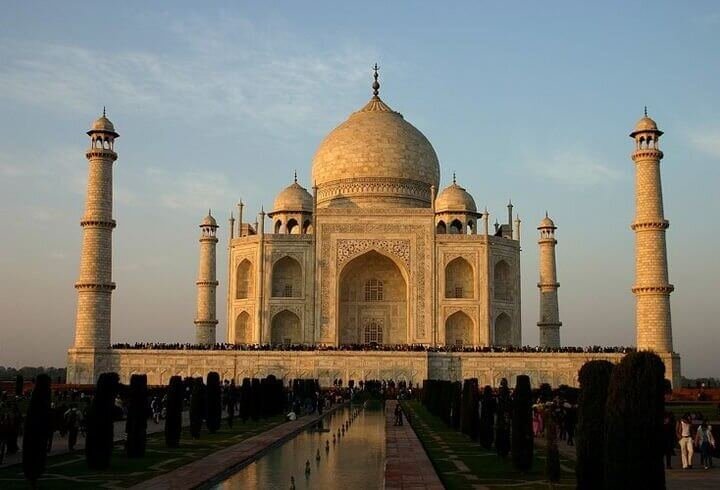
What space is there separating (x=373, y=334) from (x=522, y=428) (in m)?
A: 22.4

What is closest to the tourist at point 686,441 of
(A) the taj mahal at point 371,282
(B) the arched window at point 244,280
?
(A) the taj mahal at point 371,282

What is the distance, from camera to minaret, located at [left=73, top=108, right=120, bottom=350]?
91.5 feet

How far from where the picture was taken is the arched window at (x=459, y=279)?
3241 centimetres

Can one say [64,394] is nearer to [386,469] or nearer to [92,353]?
[92,353]

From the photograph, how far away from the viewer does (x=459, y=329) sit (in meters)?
32.3

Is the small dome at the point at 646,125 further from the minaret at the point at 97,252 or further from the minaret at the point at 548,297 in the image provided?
the minaret at the point at 97,252

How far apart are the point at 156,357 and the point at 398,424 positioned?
13.3 metres

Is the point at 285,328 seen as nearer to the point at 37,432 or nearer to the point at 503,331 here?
the point at 503,331

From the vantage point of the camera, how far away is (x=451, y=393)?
17.8 metres

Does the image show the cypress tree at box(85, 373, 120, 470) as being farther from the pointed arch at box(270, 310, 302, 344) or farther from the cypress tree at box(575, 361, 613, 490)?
the pointed arch at box(270, 310, 302, 344)

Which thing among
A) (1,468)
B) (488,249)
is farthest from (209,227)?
(1,468)

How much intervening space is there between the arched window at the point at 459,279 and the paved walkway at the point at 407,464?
1693 cm

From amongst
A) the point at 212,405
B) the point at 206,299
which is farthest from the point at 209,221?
the point at 212,405

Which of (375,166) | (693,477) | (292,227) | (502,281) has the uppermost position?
(375,166)
